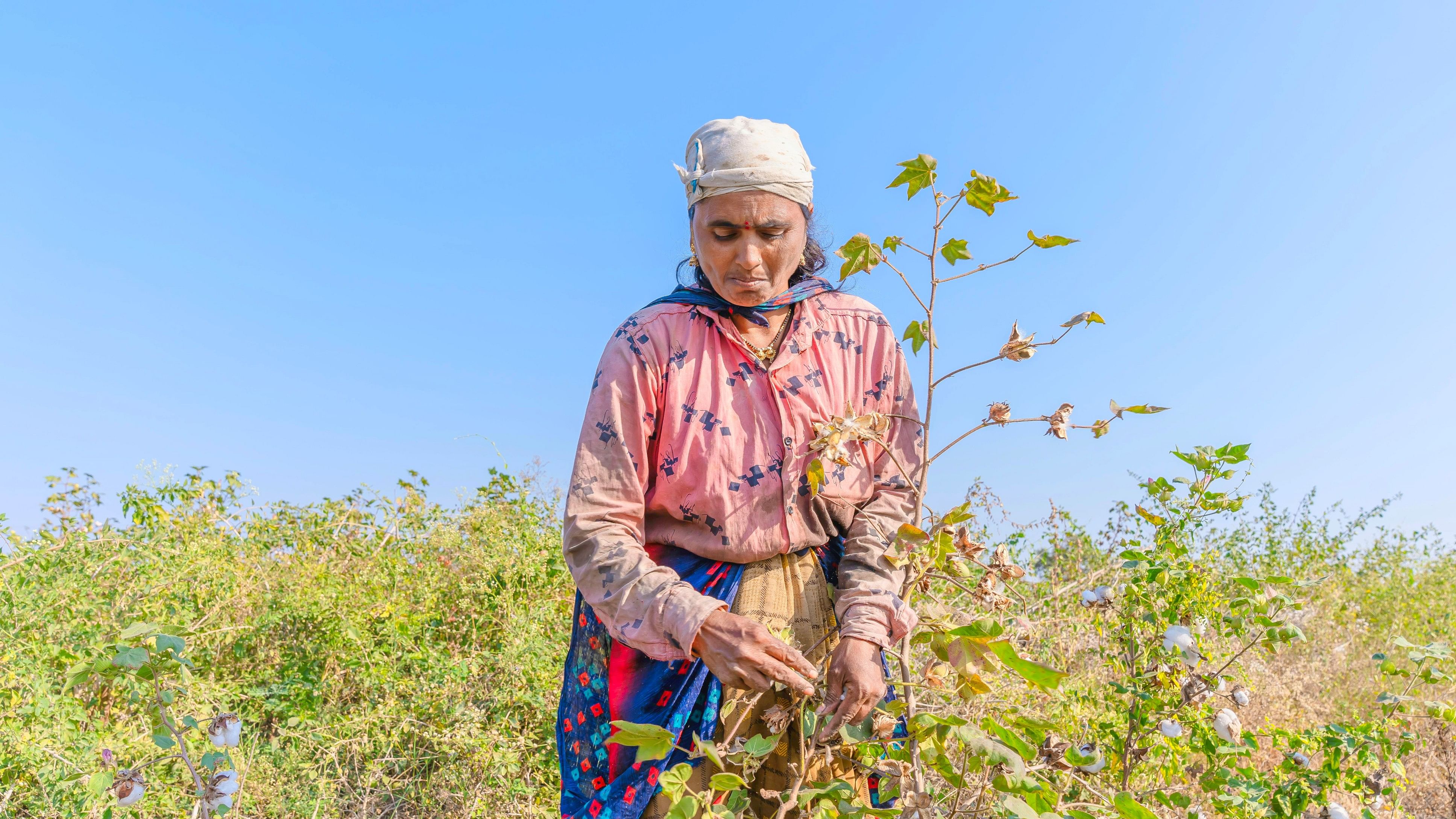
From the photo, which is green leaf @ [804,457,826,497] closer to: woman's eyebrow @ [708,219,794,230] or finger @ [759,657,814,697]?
finger @ [759,657,814,697]

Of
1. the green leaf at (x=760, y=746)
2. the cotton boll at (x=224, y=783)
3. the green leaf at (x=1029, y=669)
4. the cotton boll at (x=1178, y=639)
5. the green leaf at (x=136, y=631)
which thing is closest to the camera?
the green leaf at (x=1029, y=669)

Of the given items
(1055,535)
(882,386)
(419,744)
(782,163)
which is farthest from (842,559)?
(1055,535)

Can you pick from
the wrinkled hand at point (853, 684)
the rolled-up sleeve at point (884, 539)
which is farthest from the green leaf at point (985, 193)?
the wrinkled hand at point (853, 684)

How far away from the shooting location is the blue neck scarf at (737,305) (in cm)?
172

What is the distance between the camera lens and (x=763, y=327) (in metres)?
1.75

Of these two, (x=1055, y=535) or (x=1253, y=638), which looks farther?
(x=1055, y=535)

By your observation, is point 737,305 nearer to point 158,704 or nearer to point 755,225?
point 755,225

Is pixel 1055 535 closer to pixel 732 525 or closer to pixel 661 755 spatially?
pixel 732 525

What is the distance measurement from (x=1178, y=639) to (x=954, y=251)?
1088 mm

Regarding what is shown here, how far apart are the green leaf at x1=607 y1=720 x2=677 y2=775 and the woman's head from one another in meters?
0.84

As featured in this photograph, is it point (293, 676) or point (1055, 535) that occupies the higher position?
point (1055, 535)

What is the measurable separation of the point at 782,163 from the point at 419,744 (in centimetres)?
253

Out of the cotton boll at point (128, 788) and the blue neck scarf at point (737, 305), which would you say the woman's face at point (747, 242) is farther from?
the cotton boll at point (128, 788)

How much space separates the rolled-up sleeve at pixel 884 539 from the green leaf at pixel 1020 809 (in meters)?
0.31
